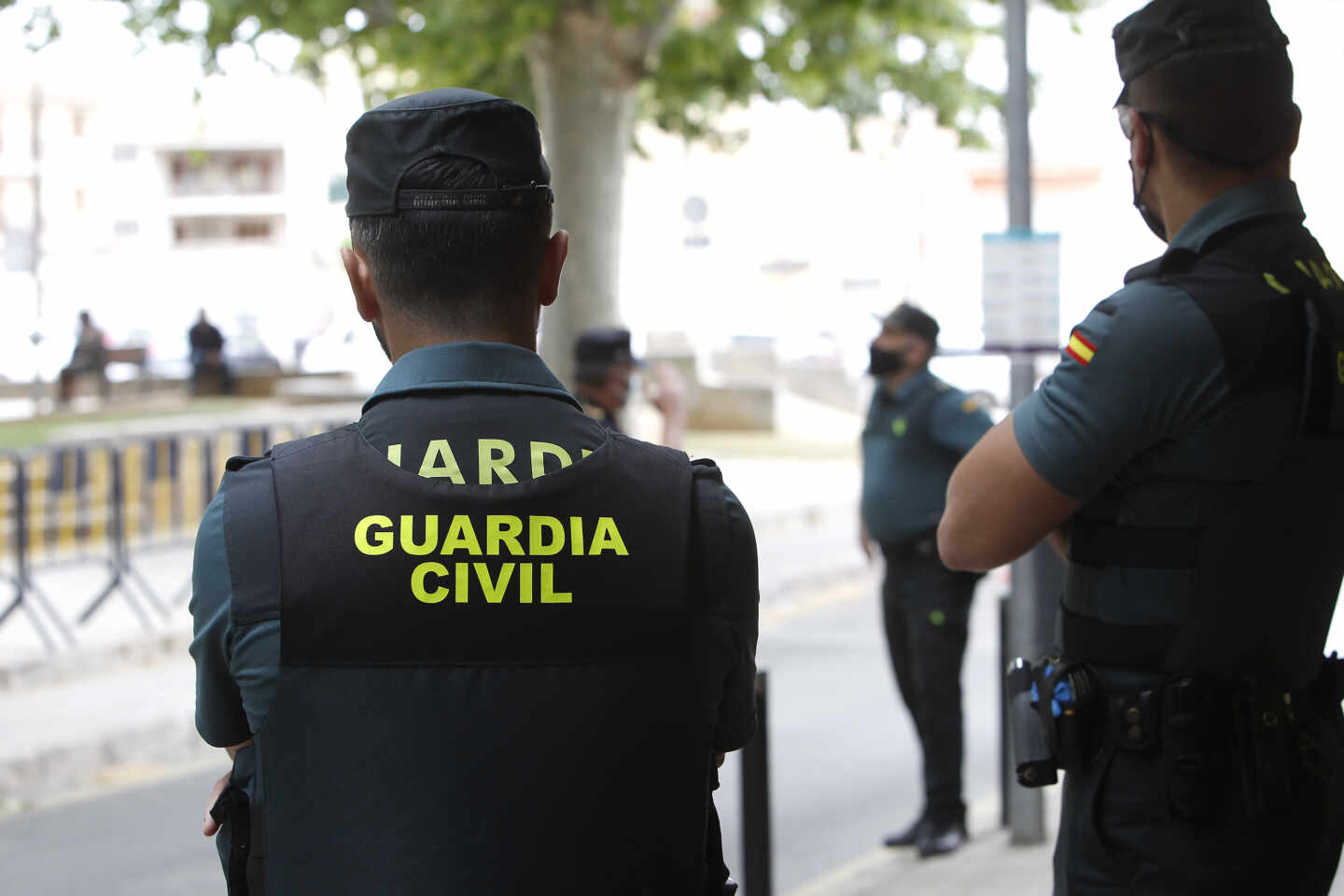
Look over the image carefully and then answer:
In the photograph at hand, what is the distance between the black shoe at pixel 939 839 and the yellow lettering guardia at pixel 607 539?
4.21m

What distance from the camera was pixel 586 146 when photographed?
1219cm

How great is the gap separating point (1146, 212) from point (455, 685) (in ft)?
4.40

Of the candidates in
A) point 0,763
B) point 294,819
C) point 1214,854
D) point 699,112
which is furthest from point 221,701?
point 699,112

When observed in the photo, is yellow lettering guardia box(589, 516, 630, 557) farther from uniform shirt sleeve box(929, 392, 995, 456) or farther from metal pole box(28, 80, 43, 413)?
metal pole box(28, 80, 43, 413)

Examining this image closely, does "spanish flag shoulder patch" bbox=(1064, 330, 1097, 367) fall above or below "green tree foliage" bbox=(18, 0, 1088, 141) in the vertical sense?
below

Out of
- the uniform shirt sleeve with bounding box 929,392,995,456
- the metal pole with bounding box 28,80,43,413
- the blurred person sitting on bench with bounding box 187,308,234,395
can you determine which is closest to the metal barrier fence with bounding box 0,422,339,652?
the uniform shirt sleeve with bounding box 929,392,995,456

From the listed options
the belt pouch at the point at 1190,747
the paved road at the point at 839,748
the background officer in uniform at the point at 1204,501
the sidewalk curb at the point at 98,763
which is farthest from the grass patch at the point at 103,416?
the belt pouch at the point at 1190,747

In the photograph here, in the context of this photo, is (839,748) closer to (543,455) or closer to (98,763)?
(98,763)

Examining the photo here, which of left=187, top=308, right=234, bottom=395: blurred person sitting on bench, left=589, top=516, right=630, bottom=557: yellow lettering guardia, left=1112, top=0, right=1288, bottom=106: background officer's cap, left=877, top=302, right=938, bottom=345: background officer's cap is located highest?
left=1112, top=0, right=1288, bottom=106: background officer's cap

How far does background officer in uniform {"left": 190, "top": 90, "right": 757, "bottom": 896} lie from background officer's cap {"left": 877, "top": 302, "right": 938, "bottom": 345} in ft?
14.7

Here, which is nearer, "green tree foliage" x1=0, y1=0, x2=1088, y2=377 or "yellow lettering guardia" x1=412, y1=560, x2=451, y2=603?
"yellow lettering guardia" x1=412, y1=560, x2=451, y2=603

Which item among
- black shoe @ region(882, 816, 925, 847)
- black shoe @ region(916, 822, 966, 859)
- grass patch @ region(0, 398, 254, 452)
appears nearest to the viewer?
black shoe @ region(916, 822, 966, 859)

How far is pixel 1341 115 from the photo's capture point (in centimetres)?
692

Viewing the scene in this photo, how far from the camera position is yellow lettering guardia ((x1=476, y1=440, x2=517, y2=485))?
165cm
